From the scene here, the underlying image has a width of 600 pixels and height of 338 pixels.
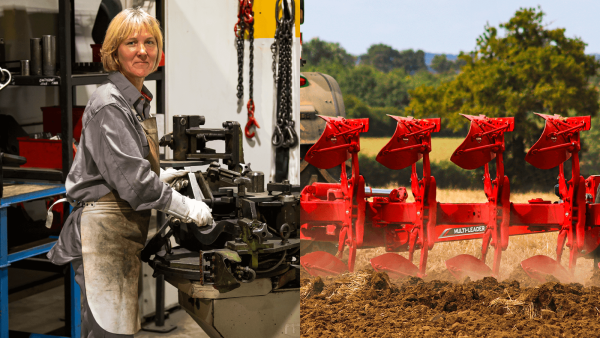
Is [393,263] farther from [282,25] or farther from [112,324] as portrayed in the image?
[112,324]

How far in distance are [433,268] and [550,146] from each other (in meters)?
2.27

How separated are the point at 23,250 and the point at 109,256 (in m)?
1.14

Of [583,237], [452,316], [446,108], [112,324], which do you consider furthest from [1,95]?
[446,108]

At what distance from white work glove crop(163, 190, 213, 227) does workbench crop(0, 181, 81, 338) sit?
4.01 ft

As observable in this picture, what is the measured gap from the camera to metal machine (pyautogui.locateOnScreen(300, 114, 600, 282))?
3719 mm

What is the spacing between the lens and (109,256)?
1.88 meters

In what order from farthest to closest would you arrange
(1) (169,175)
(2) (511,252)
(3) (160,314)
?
(2) (511,252) < (3) (160,314) < (1) (169,175)

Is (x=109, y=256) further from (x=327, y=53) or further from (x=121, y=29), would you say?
(x=327, y=53)

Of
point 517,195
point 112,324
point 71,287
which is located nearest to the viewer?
point 112,324

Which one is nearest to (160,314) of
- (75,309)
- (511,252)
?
(75,309)

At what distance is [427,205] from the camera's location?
12.4ft

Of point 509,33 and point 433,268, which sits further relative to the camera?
point 509,33

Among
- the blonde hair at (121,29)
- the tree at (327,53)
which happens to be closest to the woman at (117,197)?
the blonde hair at (121,29)

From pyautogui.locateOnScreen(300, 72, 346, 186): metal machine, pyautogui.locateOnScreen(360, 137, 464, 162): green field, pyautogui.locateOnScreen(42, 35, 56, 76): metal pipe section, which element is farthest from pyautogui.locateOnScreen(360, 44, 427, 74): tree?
pyautogui.locateOnScreen(42, 35, 56, 76): metal pipe section
